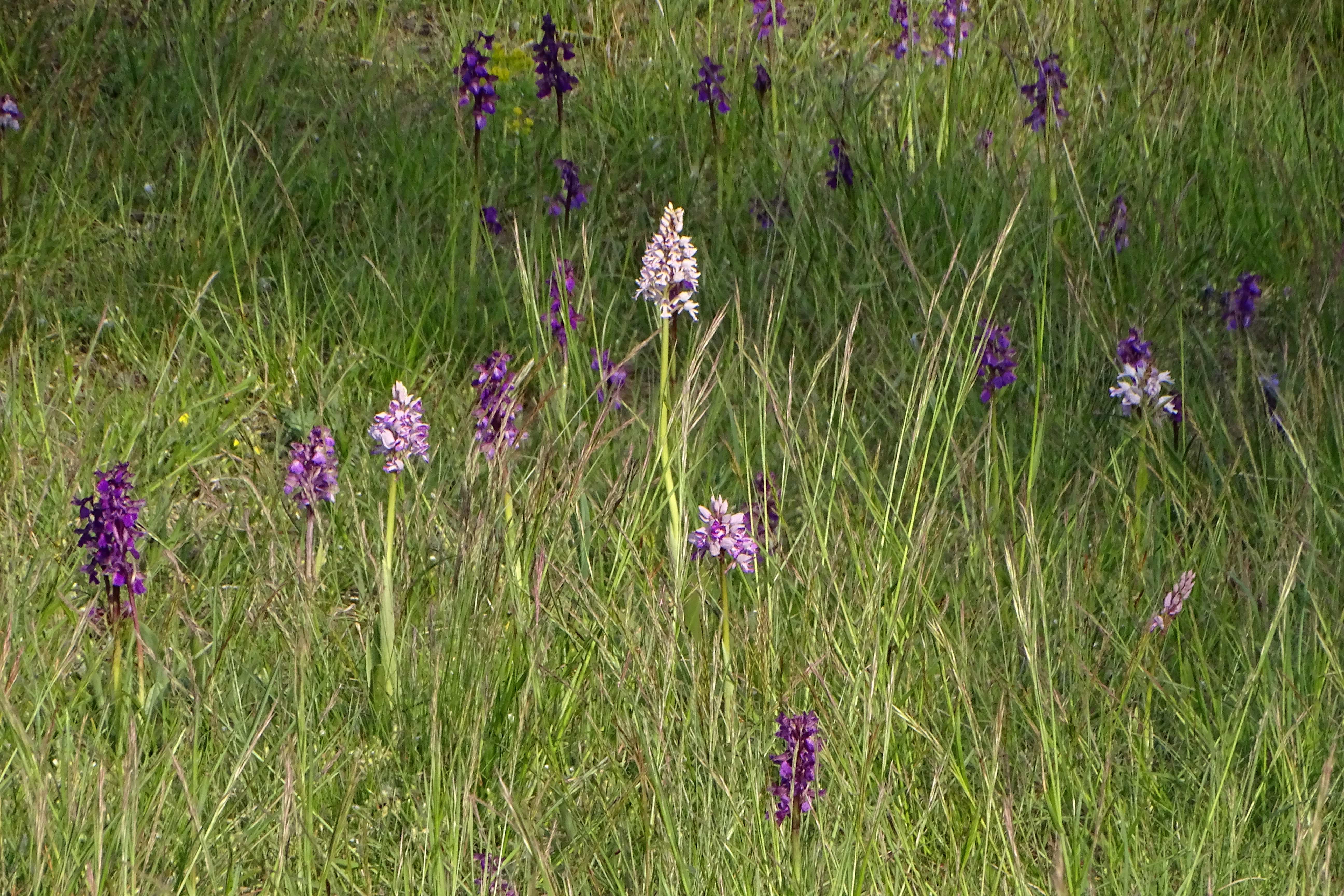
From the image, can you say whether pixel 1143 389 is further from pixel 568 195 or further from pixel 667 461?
pixel 568 195

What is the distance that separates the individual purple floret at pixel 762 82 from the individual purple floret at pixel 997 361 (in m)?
1.18

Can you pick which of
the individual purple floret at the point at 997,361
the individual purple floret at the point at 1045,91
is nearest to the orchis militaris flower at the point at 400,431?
the individual purple floret at the point at 997,361

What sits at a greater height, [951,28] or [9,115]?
[951,28]

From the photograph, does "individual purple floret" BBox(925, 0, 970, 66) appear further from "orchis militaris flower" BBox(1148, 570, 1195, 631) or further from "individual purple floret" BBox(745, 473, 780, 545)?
"orchis militaris flower" BBox(1148, 570, 1195, 631)

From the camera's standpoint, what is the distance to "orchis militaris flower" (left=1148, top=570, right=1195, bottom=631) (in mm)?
1841

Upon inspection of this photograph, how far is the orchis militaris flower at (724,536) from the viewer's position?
1793mm

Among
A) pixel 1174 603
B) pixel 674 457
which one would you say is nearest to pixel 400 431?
pixel 674 457

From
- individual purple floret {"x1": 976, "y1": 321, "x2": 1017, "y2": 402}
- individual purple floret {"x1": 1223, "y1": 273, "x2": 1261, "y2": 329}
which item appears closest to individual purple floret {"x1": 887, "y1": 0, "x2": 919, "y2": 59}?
individual purple floret {"x1": 1223, "y1": 273, "x2": 1261, "y2": 329}

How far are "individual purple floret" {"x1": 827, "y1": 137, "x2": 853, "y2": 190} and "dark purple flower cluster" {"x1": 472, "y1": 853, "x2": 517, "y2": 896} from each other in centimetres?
204

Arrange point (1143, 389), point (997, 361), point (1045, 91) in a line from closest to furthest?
point (1143, 389)
point (997, 361)
point (1045, 91)

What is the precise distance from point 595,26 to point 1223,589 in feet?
9.16

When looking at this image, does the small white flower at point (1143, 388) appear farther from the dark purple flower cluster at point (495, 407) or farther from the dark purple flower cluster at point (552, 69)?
the dark purple flower cluster at point (552, 69)

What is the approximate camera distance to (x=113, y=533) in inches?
69.8

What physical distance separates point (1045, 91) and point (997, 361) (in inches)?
48.8
